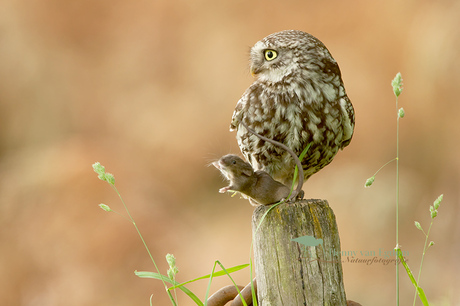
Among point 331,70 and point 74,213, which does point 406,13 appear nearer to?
point 331,70

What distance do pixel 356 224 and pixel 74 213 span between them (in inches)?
128

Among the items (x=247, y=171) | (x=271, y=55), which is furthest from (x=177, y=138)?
(x=247, y=171)

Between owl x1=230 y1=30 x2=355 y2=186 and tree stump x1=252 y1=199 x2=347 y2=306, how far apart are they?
58 cm

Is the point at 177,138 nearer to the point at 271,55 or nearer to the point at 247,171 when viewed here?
the point at 271,55

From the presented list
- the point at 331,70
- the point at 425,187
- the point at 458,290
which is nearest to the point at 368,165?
the point at 425,187

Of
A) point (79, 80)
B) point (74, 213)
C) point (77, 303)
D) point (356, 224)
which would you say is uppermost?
point (79, 80)

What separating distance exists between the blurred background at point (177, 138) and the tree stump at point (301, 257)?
382cm

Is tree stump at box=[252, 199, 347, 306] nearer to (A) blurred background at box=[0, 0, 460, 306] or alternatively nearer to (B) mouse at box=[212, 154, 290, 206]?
(B) mouse at box=[212, 154, 290, 206]

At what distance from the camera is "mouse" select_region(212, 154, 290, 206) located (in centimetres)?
229

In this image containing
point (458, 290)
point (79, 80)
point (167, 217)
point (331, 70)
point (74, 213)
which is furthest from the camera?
point (79, 80)

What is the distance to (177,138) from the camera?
23.9 ft

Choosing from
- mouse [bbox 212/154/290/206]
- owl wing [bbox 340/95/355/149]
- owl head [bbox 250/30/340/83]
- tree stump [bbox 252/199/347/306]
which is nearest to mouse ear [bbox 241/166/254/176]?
mouse [bbox 212/154/290/206]

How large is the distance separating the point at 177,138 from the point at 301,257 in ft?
17.5

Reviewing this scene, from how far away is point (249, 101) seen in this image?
2.74 m
